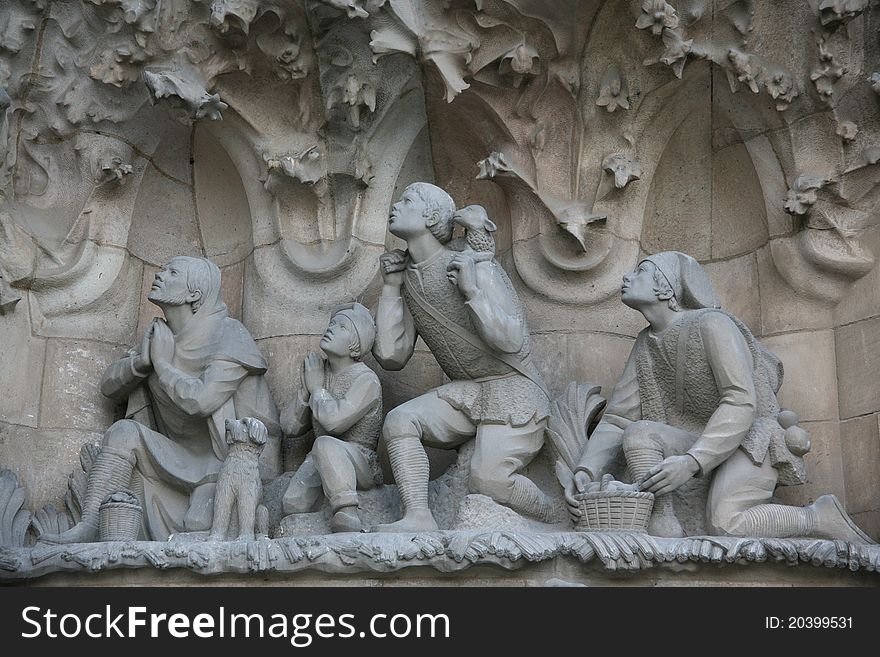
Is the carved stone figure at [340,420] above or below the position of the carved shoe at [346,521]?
above

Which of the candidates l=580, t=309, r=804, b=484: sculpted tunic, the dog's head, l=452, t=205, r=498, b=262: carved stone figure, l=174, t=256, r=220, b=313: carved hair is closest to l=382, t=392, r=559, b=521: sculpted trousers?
l=580, t=309, r=804, b=484: sculpted tunic

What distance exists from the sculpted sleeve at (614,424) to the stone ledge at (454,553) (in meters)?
0.42

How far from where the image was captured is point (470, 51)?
7.92 metres

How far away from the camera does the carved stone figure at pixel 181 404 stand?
7578mm

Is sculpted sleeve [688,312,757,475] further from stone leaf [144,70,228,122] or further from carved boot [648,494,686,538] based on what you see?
stone leaf [144,70,228,122]

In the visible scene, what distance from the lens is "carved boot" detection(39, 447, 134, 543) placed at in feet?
24.4

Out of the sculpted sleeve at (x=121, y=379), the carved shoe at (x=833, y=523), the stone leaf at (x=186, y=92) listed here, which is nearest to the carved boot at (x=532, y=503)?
the carved shoe at (x=833, y=523)

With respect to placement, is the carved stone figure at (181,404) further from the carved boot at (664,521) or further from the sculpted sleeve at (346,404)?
the carved boot at (664,521)

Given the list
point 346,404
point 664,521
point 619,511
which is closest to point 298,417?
point 346,404

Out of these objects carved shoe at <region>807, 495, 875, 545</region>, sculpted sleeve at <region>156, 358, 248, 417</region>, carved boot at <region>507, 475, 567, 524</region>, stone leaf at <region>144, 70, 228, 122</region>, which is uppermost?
stone leaf at <region>144, 70, 228, 122</region>

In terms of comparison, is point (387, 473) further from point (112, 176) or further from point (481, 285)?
point (112, 176)

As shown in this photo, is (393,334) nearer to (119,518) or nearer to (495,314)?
(495,314)

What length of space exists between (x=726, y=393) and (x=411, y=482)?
132 centimetres

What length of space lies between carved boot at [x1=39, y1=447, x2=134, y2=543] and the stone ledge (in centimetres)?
29
